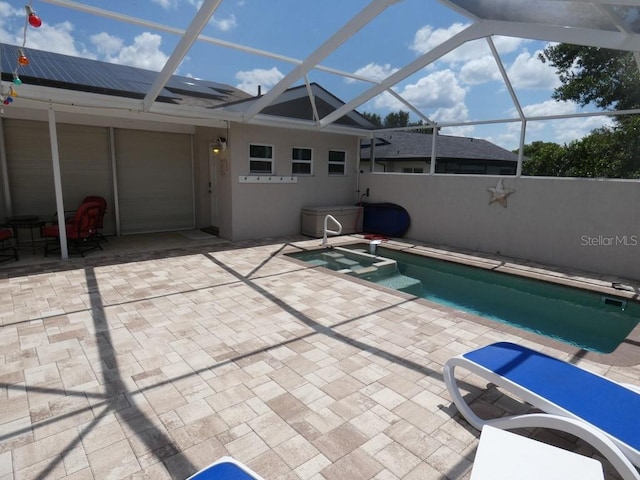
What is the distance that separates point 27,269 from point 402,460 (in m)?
6.93

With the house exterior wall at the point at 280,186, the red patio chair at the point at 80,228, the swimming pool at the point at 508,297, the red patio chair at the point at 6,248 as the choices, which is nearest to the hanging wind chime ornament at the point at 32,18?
the red patio chair at the point at 80,228

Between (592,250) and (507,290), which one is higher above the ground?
(592,250)

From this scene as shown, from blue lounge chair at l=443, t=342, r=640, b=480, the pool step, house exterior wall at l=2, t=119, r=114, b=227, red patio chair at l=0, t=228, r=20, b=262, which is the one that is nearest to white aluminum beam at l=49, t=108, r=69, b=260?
red patio chair at l=0, t=228, r=20, b=262

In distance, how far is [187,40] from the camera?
515 centimetres

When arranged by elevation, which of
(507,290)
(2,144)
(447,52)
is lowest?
(507,290)

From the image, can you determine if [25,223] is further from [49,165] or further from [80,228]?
[49,165]

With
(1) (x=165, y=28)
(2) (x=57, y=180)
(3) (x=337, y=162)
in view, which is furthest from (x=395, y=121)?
(2) (x=57, y=180)

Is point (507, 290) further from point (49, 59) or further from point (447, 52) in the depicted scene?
point (49, 59)

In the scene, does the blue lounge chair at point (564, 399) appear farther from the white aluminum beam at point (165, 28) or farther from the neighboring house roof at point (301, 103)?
the neighboring house roof at point (301, 103)

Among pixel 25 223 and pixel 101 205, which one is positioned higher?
pixel 101 205

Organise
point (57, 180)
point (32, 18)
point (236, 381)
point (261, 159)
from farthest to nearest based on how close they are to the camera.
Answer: point (261, 159)
point (57, 180)
point (32, 18)
point (236, 381)

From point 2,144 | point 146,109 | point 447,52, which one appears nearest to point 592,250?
point 447,52

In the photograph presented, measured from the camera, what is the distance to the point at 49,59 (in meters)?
7.73

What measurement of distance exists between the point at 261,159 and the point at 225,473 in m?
8.31
